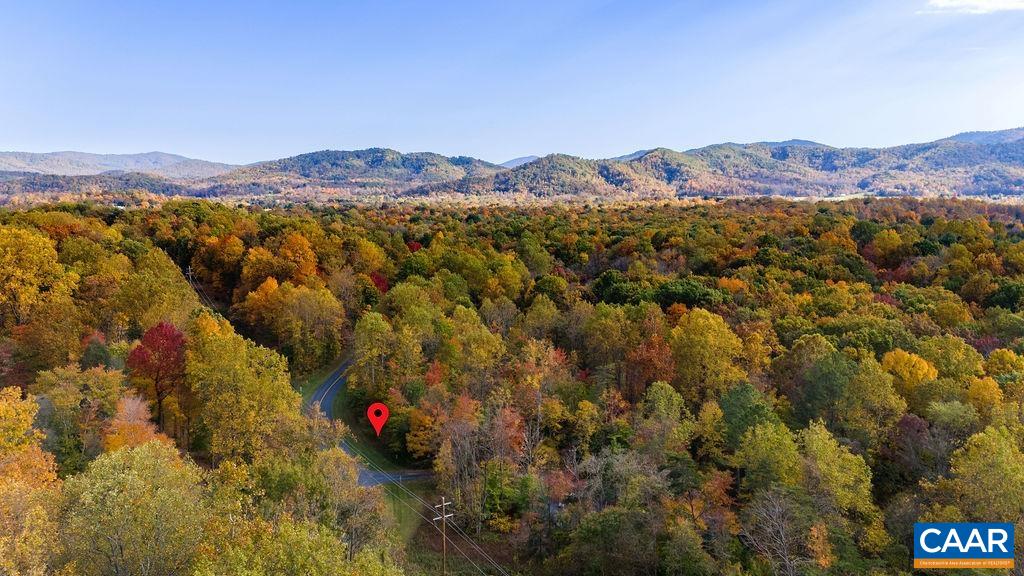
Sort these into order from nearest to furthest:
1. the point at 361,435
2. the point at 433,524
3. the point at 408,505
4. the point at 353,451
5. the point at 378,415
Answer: the point at 433,524 → the point at 408,505 → the point at 353,451 → the point at 378,415 → the point at 361,435

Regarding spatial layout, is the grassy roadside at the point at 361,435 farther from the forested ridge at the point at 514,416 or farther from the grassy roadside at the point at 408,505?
the grassy roadside at the point at 408,505

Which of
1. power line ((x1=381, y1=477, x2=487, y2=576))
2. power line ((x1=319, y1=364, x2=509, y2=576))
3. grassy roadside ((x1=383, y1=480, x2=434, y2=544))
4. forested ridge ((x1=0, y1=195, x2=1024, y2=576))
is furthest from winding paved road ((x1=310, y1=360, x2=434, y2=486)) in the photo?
forested ridge ((x1=0, y1=195, x2=1024, y2=576))

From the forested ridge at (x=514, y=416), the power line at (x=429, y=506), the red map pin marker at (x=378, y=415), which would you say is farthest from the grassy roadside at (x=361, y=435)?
the forested ridge at (x=514, y=416)

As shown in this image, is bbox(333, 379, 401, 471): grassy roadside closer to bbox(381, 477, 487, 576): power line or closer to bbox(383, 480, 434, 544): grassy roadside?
bbox(383, 480, 434, 544): grassy roadside

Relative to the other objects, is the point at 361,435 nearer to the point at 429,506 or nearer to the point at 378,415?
the point at 378,415

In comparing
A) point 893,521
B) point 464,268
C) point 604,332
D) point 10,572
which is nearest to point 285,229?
point 464,268

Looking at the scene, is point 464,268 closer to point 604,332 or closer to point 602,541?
point 604,332

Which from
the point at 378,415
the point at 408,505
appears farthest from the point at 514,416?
the point at 378,415
